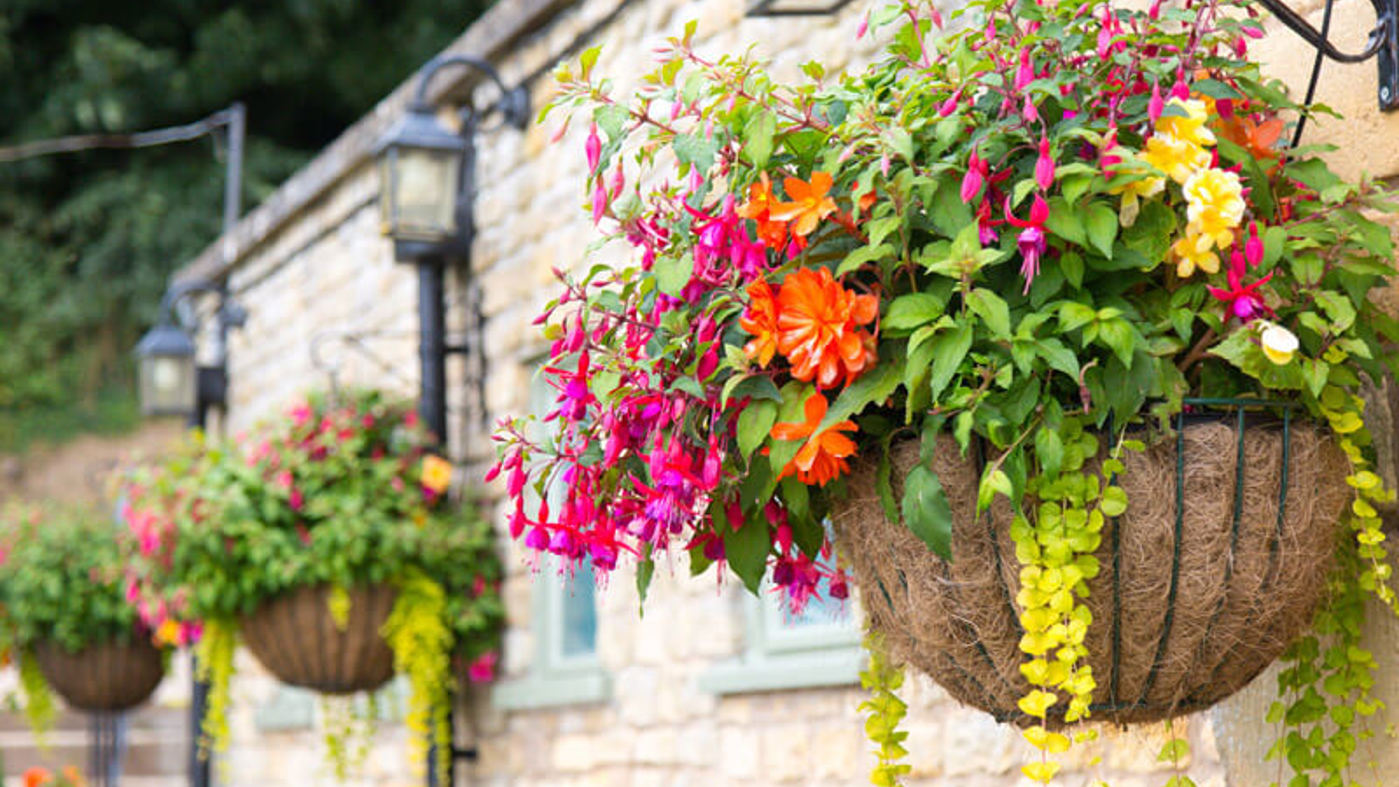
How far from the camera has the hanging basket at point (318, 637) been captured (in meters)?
5.04

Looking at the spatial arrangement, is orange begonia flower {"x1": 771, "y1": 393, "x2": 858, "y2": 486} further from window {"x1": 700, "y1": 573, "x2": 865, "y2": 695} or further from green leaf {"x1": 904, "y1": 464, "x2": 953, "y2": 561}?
window {"x1": 700, "y1": 573, "x2": 865, "y2": 695}

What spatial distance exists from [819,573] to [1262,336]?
71 centimetres

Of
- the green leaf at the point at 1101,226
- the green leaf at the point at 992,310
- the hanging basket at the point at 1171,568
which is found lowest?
the hanging basket at the point at 1171,568

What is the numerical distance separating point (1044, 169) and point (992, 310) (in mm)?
161

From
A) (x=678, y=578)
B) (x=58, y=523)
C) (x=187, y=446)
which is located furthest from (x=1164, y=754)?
(x=58, y=523)

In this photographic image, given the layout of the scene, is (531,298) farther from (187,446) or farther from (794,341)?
(794,341)

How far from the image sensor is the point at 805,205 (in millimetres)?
1925

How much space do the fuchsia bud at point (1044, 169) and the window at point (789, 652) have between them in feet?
5.84

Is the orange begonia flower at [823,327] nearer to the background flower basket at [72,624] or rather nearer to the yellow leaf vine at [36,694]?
the background flower basket at [72,624]

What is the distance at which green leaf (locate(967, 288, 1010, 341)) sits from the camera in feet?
5.89

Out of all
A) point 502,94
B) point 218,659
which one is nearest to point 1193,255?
point 502,94

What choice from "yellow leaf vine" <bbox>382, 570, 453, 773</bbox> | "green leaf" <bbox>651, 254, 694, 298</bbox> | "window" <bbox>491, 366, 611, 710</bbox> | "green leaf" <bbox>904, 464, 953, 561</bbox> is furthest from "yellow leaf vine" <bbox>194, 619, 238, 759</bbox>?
"green leaf" <bbox>904, 464, 953, 561</bbox>

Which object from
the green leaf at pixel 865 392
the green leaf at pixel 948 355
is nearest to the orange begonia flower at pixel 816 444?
the green leaf at pixel 865 392

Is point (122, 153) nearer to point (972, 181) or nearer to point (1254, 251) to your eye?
point (972, 181)
